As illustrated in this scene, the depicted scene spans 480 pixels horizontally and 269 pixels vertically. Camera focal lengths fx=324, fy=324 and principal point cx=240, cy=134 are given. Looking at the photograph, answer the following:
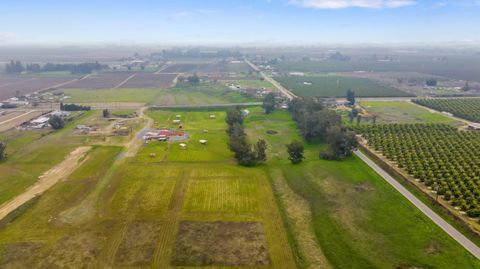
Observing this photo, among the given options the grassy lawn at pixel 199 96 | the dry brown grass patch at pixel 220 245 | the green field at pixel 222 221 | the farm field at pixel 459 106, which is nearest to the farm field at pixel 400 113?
the farm field at pixel 459 106

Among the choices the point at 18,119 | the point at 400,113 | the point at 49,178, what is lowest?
the point at 49,178

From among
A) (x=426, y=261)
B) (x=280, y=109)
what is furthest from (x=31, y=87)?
(x=426, y=261)

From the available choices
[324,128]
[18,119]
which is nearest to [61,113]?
[18,119]

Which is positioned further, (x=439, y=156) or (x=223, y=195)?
(x=439, y=156)

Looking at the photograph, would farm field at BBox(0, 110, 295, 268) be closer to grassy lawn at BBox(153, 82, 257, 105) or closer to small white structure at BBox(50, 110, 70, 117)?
small white structure at BBox(50, 110, 70, 117)

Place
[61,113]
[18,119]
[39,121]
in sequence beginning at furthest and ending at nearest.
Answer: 1. [61,113]
2. [18,119]
3. [39,121]

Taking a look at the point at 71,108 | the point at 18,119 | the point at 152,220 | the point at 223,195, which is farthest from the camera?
the point at 71,108

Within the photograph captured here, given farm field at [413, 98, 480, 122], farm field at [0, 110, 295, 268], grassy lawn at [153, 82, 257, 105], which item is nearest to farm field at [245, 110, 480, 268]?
farm field at [0, 110, 295, 268]

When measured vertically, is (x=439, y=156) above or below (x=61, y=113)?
below

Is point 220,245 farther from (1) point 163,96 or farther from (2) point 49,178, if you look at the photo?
(1) point 163,96
